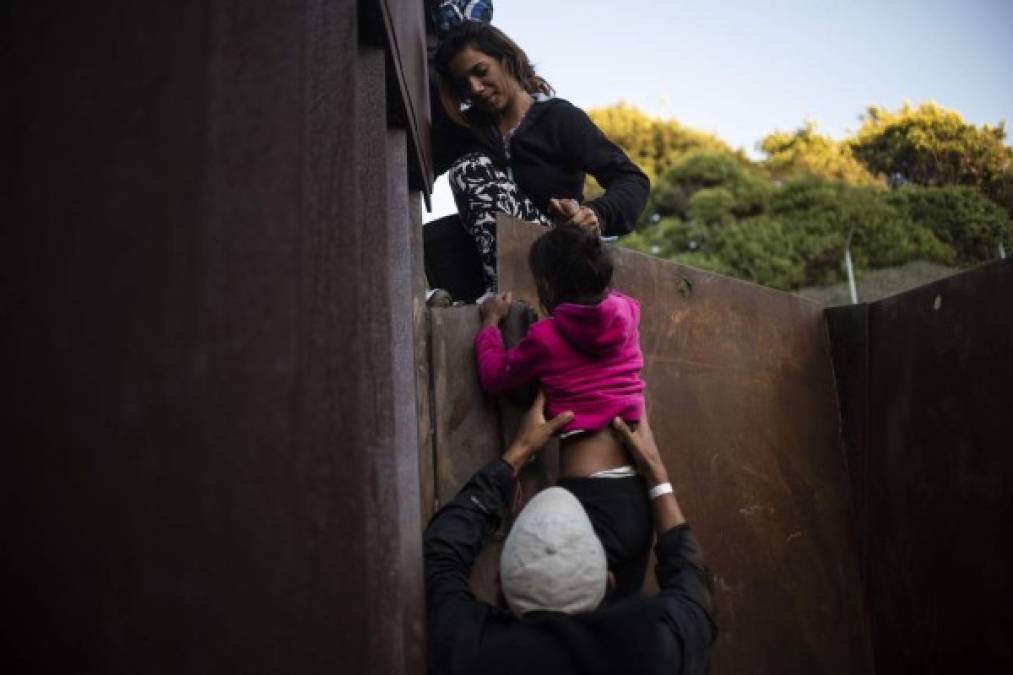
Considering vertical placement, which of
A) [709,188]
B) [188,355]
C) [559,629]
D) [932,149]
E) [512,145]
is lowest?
[559,629]

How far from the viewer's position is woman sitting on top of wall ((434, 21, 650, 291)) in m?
2.61

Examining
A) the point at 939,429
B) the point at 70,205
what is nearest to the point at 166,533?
the point at 70,205

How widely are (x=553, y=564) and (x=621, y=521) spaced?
1.21ft

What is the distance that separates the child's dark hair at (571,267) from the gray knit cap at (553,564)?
0.64 meters

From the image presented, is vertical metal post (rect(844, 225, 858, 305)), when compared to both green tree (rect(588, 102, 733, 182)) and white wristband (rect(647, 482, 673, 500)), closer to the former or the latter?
green tree (rect(588, 102, 733, 182))

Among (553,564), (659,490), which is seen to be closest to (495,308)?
(659,490)

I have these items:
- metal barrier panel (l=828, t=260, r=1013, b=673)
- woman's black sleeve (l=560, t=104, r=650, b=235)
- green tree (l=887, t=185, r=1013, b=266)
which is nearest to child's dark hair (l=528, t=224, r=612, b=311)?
woman's black sleeve (l=560, t=104, r=650, b=235)

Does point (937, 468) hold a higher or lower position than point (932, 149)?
lower

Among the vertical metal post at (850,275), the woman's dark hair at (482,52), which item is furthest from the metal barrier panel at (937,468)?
the vertical metal post at (850,275)

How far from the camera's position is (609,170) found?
2.71m

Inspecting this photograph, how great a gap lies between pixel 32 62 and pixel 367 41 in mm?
840

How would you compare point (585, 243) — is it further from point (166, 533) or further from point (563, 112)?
point (166, 533)

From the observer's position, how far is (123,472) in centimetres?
107

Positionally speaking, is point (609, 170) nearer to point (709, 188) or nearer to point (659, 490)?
point (659, 490)
